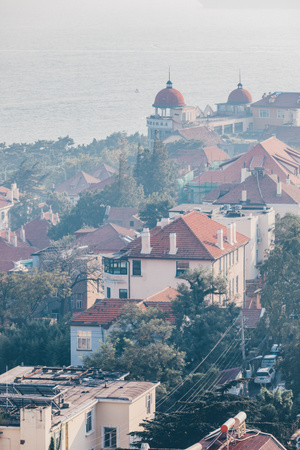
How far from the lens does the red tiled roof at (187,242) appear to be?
2098 inches

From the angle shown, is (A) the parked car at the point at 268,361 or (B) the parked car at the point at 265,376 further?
(A) the parked car at the point at 268,361

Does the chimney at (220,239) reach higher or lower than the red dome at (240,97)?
lower

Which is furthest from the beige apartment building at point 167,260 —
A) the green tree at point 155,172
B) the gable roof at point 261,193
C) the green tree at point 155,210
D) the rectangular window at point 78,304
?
the green tree at point 155,172

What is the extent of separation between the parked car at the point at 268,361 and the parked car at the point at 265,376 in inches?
20.6

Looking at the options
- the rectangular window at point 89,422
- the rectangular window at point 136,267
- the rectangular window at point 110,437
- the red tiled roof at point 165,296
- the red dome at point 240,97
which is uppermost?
the red dome at point 240,97

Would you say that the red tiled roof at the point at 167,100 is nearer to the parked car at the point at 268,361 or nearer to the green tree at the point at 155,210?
the green tree at the point at 155,210

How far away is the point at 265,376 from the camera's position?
42.5m

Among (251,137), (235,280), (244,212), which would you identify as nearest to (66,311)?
(235,280)

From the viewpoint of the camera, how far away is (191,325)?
1758 inches

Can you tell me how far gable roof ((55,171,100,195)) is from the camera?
4530 inches

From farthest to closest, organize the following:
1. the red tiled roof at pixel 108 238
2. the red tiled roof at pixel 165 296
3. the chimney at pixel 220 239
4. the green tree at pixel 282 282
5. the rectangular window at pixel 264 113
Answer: the rectangular window at pixel 264 113
the red tiled roof at pixel 108 238
the chimney at pixel 220 239
the red tiled roof at pixel 165 296
the green tree at pixel 282 282

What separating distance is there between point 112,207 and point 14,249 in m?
10.4

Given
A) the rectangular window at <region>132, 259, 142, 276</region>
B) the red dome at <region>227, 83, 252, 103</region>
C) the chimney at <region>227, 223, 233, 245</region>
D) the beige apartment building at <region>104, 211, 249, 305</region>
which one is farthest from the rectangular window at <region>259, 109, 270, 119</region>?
the rectangular window at <region>132, 259, 142, 276</region>

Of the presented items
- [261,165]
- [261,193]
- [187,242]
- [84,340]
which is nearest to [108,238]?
[261,193]
